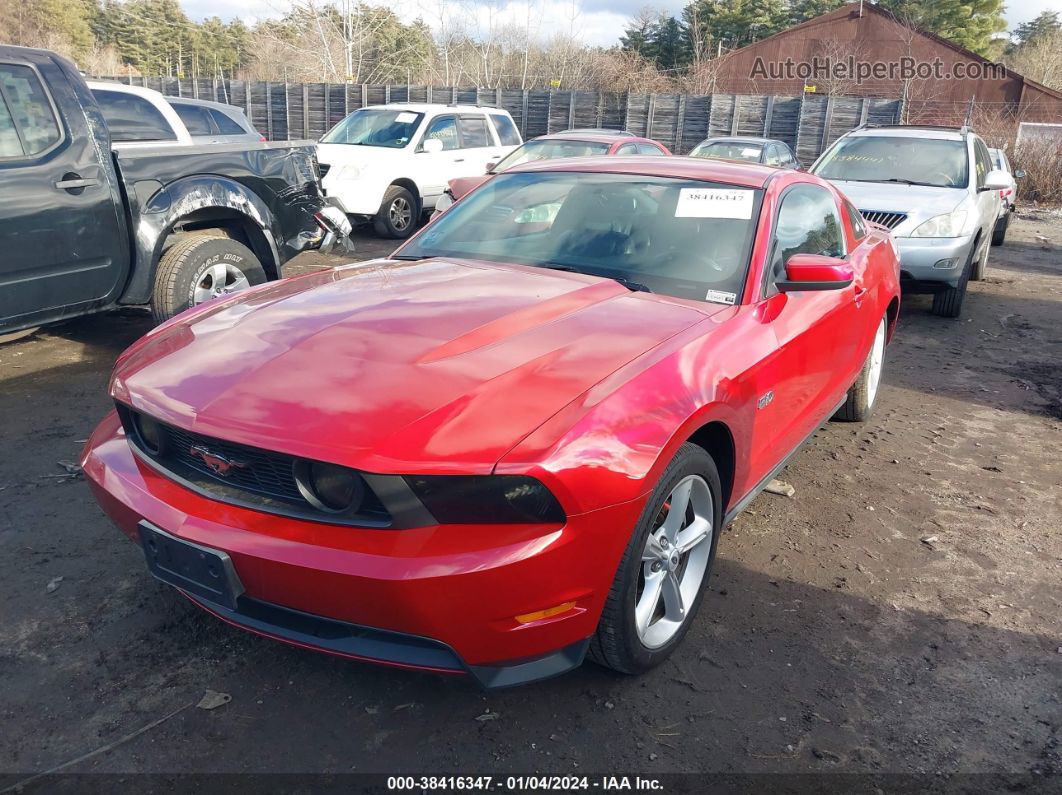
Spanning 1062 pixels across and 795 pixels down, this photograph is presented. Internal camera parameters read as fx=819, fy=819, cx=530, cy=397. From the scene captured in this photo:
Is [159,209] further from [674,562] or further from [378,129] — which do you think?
[378,129]

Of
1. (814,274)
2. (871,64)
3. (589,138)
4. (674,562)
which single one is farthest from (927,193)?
(871,64)

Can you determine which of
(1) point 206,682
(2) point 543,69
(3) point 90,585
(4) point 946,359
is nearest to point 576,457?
(1) point 206,682

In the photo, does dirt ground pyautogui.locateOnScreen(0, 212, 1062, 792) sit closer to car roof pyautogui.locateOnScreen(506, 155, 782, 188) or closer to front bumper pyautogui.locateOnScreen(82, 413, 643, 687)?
front bumper pyautogui.locateOnScreen(82, 413, 643, 687)

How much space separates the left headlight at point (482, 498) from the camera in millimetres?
2061

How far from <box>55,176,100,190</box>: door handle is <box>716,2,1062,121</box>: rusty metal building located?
3352 cm

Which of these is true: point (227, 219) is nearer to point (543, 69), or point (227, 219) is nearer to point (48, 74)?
point (48, 74)

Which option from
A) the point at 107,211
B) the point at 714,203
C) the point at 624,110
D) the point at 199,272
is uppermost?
the point at 624,110

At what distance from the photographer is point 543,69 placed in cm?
3731

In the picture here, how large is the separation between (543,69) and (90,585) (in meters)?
37.7

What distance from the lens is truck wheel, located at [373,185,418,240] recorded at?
11297 millimetres

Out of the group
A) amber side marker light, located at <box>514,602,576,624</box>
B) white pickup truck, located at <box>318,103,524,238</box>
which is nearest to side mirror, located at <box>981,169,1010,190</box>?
white pickup truck, located at <box>318,103,524,238</box>

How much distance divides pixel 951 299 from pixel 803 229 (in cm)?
508

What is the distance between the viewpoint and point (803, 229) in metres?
3.91

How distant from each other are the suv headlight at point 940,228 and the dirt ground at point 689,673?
3.93 metres
